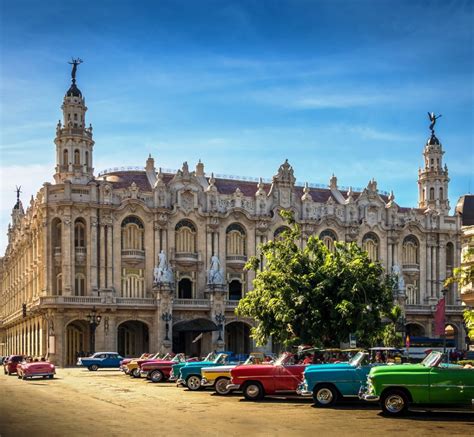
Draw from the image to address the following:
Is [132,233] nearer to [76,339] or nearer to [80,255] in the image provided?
[80,255]

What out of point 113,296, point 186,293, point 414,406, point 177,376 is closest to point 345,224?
point 186,293

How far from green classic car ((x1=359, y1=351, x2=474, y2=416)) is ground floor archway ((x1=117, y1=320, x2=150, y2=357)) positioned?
5226 centimetres

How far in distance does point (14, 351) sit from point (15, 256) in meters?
11.1

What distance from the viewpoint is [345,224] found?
8144cm

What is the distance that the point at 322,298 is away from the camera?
40.6 m

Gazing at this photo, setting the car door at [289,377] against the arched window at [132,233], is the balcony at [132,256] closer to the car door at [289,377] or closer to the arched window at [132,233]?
the arched window at [132,233]

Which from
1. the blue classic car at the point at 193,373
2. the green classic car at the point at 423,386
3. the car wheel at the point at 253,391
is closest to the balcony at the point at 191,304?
the blue classic car at the point at 193,373

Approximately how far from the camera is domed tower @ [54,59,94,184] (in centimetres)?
7325

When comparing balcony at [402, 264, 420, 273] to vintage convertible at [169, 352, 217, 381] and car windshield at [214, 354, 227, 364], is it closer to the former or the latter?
vintage convertible at [169, 352, 217, 381]

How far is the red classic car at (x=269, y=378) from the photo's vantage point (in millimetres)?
28391

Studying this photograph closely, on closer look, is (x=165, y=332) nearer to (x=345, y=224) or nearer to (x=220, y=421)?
(x=345, y=224)

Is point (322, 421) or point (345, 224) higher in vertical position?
point (345, 224)

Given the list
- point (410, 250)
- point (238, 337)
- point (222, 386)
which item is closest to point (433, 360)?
point (222, 386)

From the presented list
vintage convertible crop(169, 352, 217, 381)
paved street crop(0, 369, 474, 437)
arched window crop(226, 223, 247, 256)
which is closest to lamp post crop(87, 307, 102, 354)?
arched window crop(226, 223, 247, 256)
